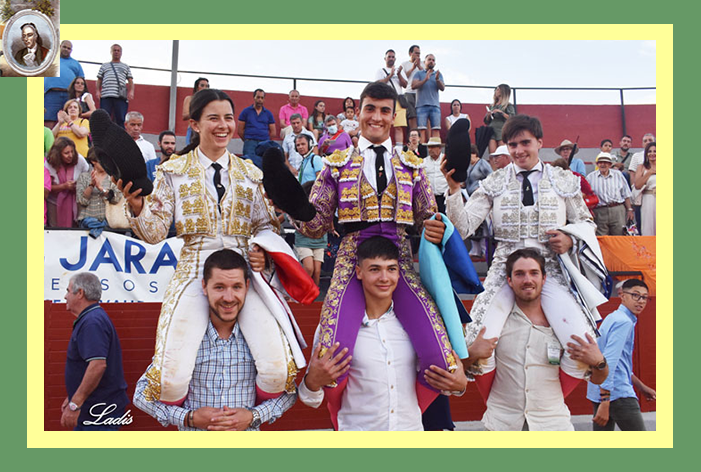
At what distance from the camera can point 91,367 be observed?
4.57 metres

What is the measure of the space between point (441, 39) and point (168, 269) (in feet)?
10.2

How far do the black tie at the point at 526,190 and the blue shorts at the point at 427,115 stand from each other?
13.6ft

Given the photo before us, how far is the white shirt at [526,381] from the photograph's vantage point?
413 cm

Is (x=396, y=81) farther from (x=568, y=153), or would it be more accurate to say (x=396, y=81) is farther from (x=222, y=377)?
(x=222, y=377)

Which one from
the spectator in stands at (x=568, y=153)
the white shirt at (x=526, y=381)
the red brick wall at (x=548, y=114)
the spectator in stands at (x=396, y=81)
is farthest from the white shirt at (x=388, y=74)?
the white shirt at (x=526, y=381)

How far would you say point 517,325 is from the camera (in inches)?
165

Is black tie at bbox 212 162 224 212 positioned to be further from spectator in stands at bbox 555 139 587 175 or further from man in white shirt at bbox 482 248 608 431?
spectator in stands at bbox 555 139 587 175

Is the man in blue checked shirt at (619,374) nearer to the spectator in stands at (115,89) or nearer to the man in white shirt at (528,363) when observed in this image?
the man in white shirt at (528,363)

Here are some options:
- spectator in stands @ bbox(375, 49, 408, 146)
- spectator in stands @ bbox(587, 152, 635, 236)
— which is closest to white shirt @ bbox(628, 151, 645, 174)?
spectator in stands @ bbox(587, 152, 635, 236)

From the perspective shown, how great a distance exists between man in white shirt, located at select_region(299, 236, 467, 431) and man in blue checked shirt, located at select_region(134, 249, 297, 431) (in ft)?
1.08

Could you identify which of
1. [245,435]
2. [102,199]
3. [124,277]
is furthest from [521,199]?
[102,199]

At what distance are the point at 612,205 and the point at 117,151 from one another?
6.39 metres

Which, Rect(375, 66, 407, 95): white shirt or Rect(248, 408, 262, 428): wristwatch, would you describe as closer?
Rect(248, 408, 262, 428): wristwatch

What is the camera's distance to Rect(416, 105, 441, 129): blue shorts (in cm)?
841
